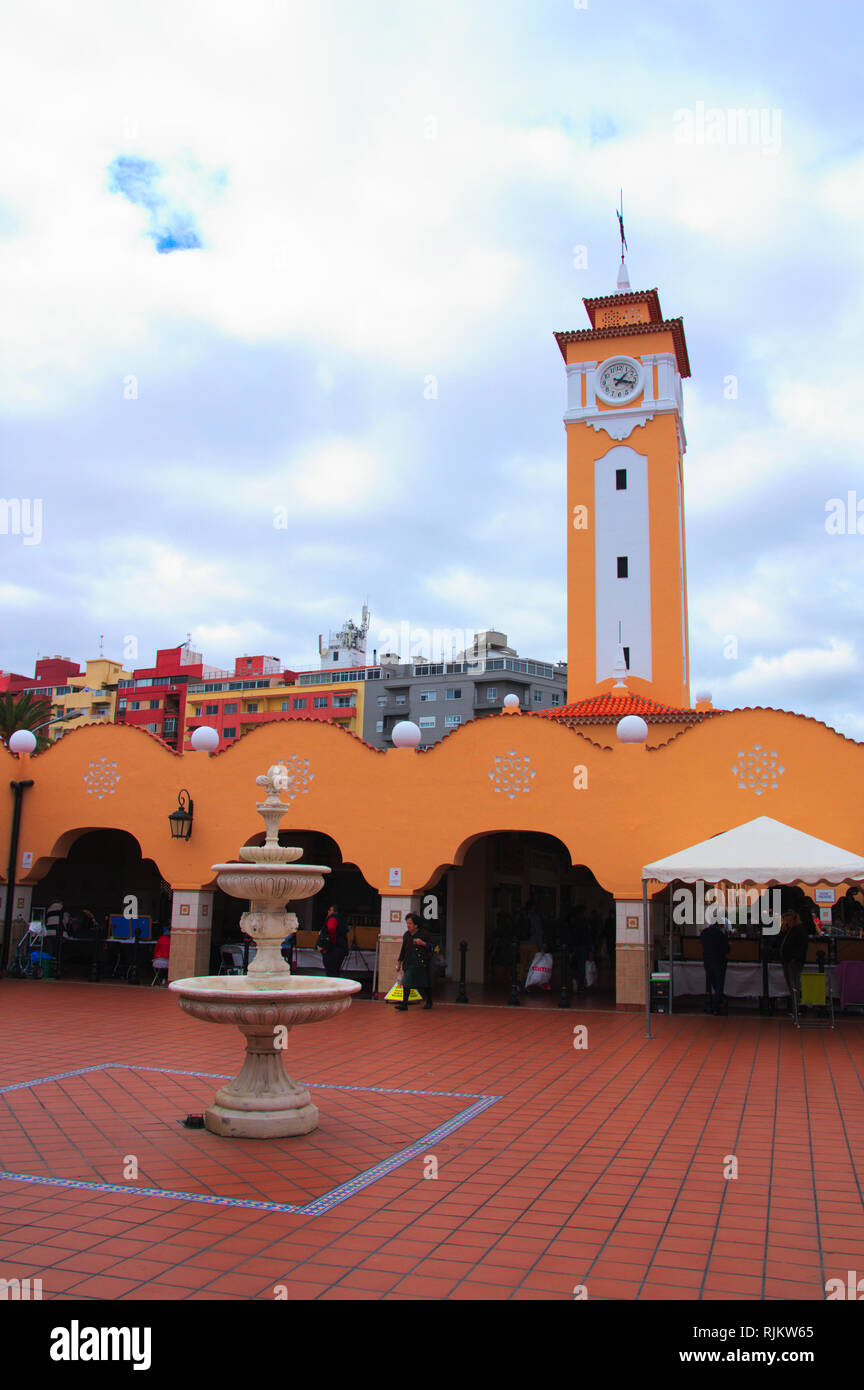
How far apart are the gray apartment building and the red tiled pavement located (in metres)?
60.5

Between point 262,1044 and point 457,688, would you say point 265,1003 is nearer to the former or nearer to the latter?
point 262,1044

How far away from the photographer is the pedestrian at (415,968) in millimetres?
15414

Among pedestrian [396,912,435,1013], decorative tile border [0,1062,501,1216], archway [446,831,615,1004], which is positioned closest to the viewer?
decorative tile border [0,1062,501,1216]

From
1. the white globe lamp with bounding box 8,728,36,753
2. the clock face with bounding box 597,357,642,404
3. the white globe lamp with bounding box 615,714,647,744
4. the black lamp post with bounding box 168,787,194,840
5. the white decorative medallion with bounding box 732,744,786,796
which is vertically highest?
the clock face with bounding box 597,357,642,404

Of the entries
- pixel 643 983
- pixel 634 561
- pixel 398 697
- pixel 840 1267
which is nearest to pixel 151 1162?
pixel 840 1267

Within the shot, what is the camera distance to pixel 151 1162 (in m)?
6.79

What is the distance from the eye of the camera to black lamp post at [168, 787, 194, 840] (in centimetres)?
1855

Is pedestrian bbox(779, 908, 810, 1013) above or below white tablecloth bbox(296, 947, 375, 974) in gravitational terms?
above

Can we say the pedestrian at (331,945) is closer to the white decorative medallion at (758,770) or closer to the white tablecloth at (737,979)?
the white tablecloth at (737,979)

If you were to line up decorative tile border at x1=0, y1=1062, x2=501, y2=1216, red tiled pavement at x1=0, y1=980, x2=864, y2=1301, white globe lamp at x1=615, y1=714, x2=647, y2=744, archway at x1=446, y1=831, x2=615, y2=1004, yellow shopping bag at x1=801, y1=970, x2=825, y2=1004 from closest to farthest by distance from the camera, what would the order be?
red tiled pavement at x1=0, y1=980, x2=864, y2=1301 < decorative tile border at x1=0, y1=1062, x2=501, y2=1216 < yellow shopping bag at x1=801, y1=970, x2=825, y2=1004 < white globe lamp at x1=615, y1=714, x2=647, y2=744 < archway at x1=446, y1=831, x2=615, y2=1004

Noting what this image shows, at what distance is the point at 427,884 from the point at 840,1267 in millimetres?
12446

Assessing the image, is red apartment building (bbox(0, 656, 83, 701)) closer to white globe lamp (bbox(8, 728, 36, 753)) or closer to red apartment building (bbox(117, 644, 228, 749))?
red apartment building (bbox(117, 644, 228, 749))

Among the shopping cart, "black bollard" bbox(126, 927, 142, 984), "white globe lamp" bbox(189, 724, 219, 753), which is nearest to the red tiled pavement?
"black bollard" bbox(126, 927, 142, 984)

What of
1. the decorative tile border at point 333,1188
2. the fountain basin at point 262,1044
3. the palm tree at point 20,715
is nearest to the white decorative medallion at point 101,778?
the decorative tile border at point 333,1188
